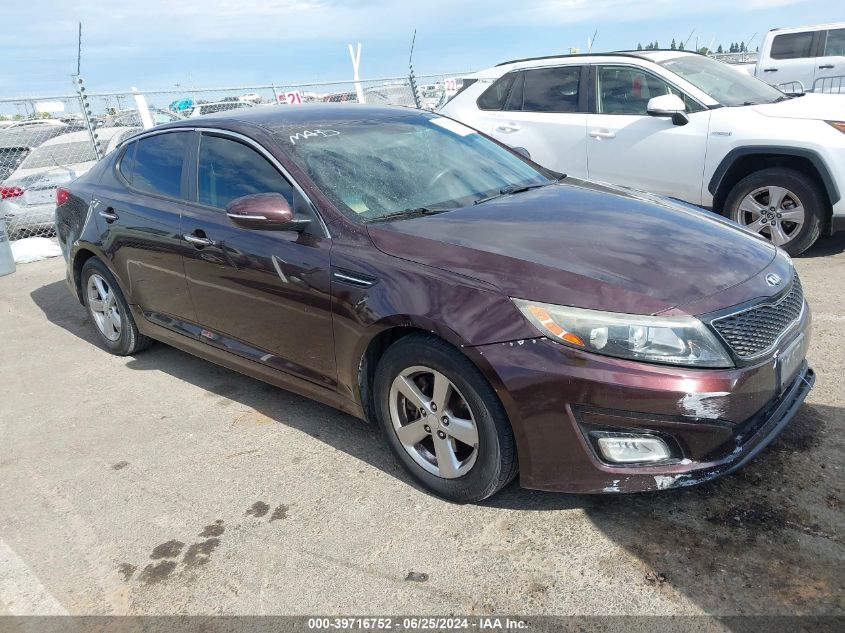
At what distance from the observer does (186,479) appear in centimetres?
337

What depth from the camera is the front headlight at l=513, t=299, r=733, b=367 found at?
7.85 ft

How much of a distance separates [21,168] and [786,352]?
10.6 m

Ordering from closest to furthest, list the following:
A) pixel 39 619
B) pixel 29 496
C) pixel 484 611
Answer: pixel 484 611
pixel 39 619
pixel 29 496

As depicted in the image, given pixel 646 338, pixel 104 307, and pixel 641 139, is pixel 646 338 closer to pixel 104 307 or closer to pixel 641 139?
pixel 104 307

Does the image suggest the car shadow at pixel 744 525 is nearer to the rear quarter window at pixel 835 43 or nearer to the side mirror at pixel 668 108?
the side mirror at pixel 668 108

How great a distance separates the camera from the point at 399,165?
11.7ft

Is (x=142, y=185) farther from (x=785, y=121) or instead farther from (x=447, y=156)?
(x=785, y=121)

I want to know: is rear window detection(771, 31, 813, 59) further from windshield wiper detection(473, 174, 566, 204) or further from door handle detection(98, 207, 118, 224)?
door handle detection(98, 207, 118, 224)

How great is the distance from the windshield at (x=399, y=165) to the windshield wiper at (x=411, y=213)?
0.04 feet

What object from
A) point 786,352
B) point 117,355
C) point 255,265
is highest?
point 255,265

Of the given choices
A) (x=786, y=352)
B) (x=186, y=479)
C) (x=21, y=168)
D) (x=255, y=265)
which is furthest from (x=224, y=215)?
(x=21, y=168)

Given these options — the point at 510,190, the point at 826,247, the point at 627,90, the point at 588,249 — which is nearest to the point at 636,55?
the point at 627,90

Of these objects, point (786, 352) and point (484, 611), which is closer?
point (484, 611)

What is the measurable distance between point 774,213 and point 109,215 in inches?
206
